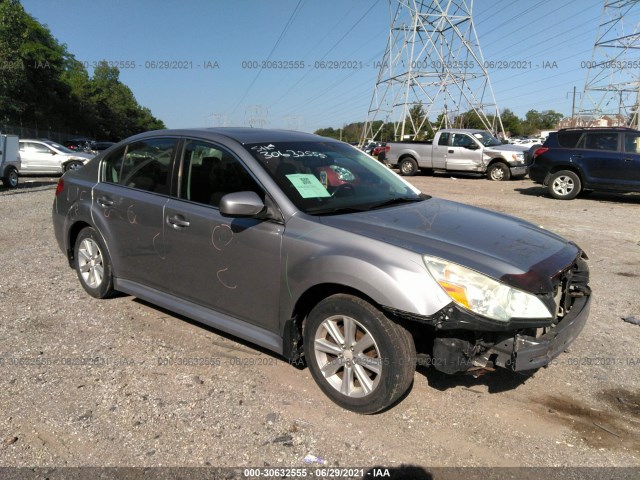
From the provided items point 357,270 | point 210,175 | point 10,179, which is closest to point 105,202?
point 210,175

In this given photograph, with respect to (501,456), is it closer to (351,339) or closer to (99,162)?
(351,339)

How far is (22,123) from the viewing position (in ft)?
137

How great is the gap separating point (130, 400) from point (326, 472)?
143 centimetres

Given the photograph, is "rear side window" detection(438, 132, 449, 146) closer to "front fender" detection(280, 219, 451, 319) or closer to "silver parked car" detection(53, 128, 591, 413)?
"silver parked car" detection(53, 128, 591, 413)

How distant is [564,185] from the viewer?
1305 centimetres

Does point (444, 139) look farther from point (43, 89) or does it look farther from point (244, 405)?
point (43, 89)

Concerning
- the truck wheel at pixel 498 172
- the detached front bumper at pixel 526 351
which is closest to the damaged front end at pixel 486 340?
the detached front bumper at pixel 526 351

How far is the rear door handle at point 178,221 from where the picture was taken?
3.86 metres

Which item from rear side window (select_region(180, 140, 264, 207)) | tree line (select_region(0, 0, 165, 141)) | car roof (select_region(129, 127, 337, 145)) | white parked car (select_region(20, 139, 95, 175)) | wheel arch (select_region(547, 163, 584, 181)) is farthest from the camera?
tree line (select_region(0, 0, 165, 141))

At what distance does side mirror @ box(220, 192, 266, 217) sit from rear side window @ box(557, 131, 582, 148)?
39.0 ft

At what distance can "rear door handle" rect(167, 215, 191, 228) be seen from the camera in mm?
3858

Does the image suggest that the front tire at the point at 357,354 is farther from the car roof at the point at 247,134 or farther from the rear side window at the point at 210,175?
the car roof at the point at 247,134

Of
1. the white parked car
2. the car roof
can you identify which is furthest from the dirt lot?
the white parked car

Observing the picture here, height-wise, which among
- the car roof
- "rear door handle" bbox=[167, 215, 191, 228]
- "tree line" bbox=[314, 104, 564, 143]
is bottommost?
"rear door handle" bbox=[167, 215, 191, 228]
